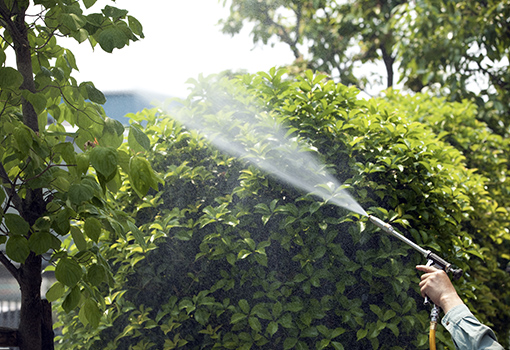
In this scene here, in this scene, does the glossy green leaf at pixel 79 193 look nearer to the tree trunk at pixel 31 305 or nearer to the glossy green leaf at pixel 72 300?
the glossy green leaf at pixel 72 300

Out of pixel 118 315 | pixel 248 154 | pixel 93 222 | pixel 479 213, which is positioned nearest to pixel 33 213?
pixel 93 222

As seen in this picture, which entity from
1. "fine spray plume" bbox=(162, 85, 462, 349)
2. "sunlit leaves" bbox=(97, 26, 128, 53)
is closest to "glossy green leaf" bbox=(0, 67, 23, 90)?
"sunlit leaves" bbox=(97, 26, 128, 53)

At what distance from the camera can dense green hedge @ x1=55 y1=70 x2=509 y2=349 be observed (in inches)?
100

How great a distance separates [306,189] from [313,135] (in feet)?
1.29

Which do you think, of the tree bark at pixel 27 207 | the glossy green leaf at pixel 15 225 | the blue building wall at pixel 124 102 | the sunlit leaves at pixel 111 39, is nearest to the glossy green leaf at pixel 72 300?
the glossy green leaf at pixel 15 225

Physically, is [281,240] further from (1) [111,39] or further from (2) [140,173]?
(1) [111,39]

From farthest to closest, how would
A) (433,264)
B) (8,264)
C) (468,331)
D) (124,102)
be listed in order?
(124,102) → (433,264) → (8,264) → (468,331)

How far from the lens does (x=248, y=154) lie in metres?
2.80

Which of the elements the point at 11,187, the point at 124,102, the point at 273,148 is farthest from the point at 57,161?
the point at 124,102

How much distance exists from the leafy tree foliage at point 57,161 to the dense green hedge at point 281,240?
69cm

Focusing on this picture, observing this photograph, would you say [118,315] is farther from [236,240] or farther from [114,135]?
[114,135]

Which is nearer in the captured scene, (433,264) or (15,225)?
(15,225)

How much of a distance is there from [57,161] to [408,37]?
8.93m

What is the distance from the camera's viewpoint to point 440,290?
2002mm
